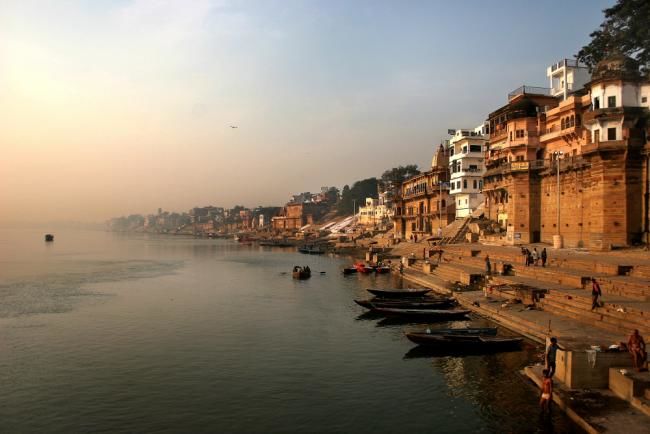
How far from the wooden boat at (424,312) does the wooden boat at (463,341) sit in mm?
6070

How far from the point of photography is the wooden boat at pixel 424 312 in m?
26.8

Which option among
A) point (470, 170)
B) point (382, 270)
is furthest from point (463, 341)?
point (470, 170)

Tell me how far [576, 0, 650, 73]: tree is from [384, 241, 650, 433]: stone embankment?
17.5 m

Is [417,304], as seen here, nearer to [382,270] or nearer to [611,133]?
[611,133]

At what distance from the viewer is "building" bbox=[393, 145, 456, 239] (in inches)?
2788

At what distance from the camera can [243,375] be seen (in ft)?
61.8

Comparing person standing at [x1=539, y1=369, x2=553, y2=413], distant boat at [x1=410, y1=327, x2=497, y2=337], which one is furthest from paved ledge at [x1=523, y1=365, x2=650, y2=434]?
distant boat at [x1=410, y1=327, x2=497, y2=337]

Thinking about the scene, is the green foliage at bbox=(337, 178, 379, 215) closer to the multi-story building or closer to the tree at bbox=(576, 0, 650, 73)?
the multi-story building

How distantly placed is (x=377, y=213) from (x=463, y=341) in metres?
99.3

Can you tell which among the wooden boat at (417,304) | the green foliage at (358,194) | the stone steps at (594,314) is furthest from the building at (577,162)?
the green foliage at (358,194)

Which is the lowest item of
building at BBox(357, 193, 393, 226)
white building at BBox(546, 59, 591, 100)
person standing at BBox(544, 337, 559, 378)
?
person standing at BBox(544, 337, 559, 378)

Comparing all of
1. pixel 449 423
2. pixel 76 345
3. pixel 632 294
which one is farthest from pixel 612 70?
pixel 76 345

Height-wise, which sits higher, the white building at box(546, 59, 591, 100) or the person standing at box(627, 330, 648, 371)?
the white building at box(546, 59, 591, 100)

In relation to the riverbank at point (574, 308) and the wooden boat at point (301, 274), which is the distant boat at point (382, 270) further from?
the riverbank at point (574, 308)
